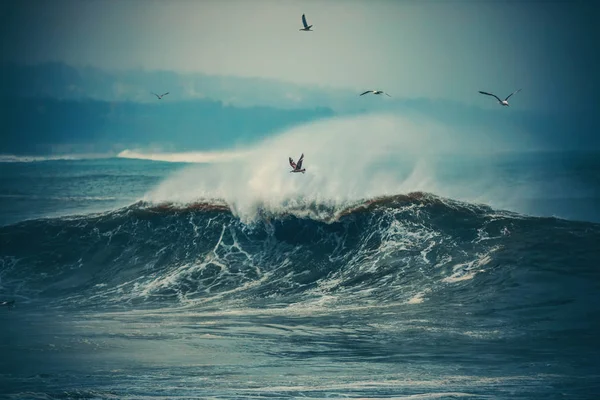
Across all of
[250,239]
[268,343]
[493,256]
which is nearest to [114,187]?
[250,239]

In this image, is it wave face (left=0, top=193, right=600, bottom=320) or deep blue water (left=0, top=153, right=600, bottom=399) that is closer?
deep blue water (left=0, top=153, right=600, bottom=399)

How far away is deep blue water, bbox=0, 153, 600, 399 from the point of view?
17.3 m

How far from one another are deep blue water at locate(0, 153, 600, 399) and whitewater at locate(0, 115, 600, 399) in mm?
79

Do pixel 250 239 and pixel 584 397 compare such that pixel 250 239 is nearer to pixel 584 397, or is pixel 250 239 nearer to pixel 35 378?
pixel 35 378

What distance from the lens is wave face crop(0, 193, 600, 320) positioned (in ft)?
85.2

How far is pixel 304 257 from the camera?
30.2 m

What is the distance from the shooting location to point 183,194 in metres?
35.7

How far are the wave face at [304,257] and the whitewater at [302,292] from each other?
0.31 ft

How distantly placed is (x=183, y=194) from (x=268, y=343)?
53.6 feet

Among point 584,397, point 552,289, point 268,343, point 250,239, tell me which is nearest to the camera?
point 584,397

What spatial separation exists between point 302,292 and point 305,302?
51.5 inches

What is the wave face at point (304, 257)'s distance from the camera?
85.2ft

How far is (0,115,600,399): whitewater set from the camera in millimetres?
17453

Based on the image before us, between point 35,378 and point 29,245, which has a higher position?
point 29,245
